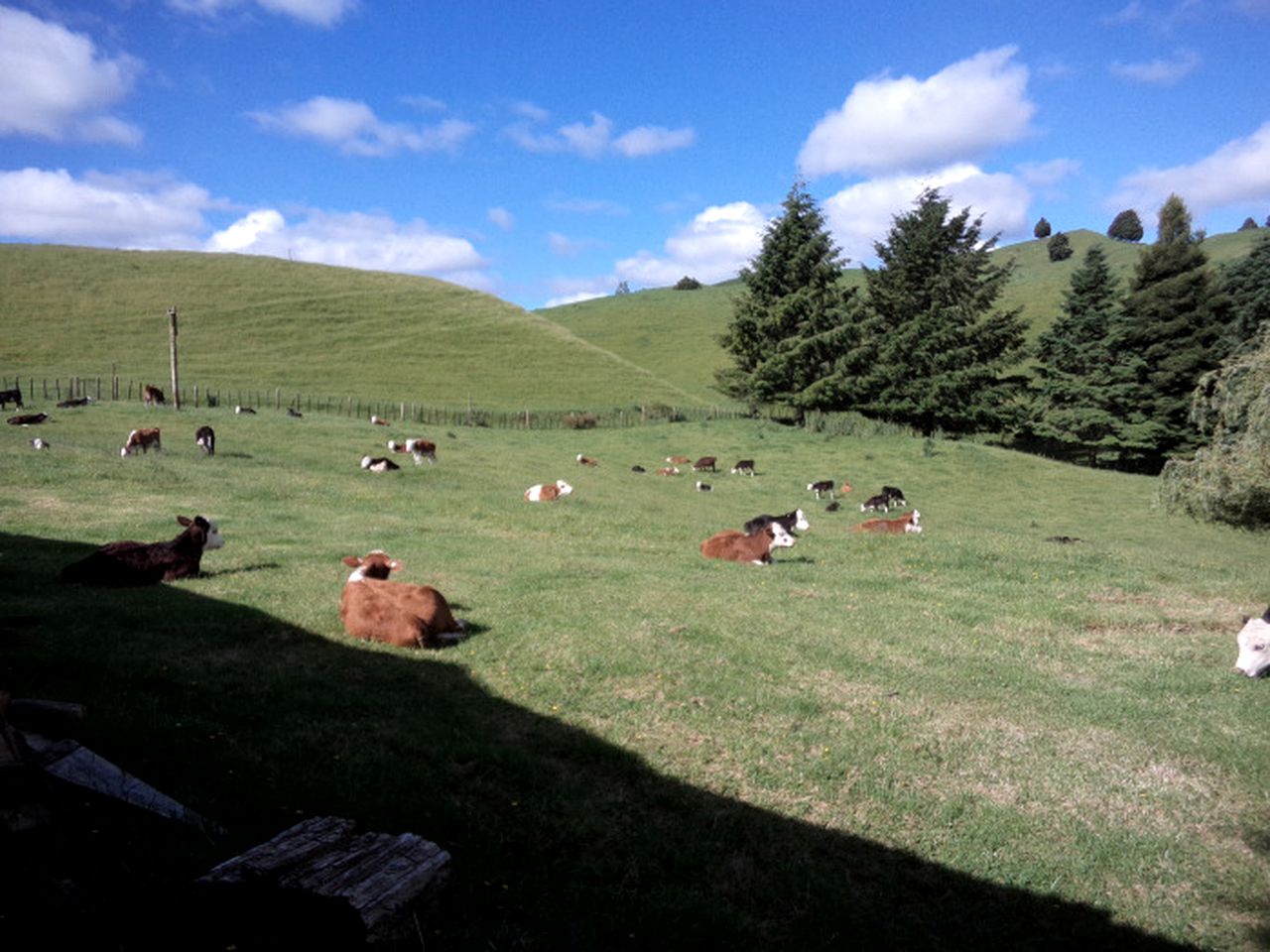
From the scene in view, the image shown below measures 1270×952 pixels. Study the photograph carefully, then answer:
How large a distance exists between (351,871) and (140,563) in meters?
8.67

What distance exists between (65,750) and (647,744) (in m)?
4.10

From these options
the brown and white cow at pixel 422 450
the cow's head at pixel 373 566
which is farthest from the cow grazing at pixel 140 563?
the brown and white cow at pixel 422 450

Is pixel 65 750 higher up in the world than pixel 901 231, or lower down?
lower down

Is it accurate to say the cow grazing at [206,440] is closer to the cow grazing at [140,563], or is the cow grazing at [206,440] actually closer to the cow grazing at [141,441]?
the cow grazing at [141,441]

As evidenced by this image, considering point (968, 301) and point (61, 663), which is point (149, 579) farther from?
point (968, 301)

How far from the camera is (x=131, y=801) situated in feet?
13.3

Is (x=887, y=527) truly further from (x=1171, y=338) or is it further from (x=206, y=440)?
(x=1171, y=338)

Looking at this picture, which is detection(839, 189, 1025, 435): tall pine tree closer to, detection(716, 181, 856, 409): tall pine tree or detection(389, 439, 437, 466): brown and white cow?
detection(716, 181, 856, 409): tall pine tree

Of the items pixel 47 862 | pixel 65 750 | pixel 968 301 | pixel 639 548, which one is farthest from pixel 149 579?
pixel 968 301

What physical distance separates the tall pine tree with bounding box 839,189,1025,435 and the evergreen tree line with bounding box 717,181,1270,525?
0.11 meters

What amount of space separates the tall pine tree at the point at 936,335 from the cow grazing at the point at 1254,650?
140ft

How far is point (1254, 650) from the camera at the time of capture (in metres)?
9.67

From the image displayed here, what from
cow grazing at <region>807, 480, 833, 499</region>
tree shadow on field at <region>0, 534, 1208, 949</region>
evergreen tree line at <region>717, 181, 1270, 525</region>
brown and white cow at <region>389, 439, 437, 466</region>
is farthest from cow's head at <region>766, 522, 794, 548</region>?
evergreen tree line at <region>717, 181, 1270, 525</region>

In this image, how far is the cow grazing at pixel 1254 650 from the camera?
9555mm
